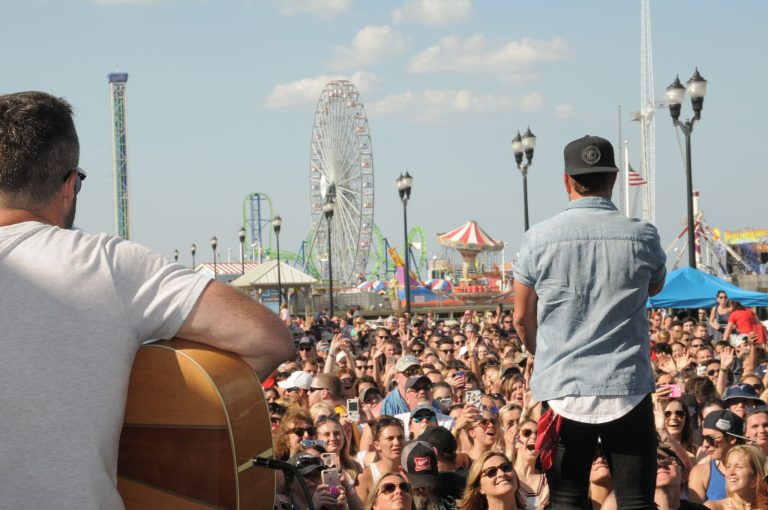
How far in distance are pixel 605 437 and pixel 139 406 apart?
1.95 m

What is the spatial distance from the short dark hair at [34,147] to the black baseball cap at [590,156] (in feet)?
6.79

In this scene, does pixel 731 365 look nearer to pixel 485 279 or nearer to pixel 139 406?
pixel 139 406

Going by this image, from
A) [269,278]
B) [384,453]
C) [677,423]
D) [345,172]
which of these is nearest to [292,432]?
[384,453]

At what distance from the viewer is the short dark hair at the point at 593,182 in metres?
3.88

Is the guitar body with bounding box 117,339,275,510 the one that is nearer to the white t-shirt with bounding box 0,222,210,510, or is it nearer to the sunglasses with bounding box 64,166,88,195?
the white t-shirt with bounding box 0,222,210,510

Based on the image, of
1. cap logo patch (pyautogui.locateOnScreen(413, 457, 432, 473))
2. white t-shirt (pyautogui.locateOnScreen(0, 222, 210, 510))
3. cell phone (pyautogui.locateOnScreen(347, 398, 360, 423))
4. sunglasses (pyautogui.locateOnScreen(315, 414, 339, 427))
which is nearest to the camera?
white t-shirt (pyautogui.locateOnScreen(0, 222, 210, 510))

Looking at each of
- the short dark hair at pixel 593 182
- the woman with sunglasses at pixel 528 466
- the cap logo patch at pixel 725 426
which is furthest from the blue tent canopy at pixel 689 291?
the short dark hair at pixel 593 182

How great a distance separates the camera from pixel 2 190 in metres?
2.39

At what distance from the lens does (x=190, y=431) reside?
90.0 inches

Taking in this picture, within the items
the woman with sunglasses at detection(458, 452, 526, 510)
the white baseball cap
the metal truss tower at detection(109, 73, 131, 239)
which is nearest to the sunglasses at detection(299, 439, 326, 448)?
the woman with sunglasses at detection(458, 452, 526, 510)

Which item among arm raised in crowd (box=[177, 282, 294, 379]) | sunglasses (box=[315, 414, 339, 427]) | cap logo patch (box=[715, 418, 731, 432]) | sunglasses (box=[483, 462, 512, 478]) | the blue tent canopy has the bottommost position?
sunglasses (box=[483, 462, 512, 478])

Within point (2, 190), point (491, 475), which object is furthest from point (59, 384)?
point (491, 475)

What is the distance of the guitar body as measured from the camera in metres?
2.28

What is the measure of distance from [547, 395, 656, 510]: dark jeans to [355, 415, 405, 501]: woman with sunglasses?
3.73 meters
